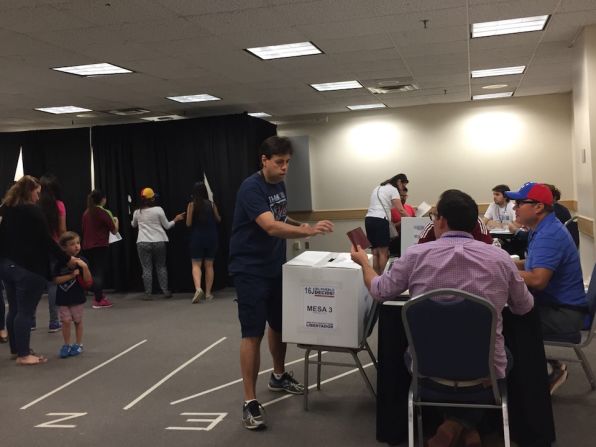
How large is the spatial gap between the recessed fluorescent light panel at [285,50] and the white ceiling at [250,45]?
11cm

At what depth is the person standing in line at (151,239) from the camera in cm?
734

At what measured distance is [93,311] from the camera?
6.61 m

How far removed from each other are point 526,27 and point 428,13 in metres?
1.14

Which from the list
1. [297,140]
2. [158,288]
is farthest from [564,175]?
[158,288]

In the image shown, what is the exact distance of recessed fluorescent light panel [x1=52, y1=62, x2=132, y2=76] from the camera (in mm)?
5121

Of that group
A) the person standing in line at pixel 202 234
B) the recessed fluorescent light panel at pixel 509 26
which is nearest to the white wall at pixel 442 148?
the person standing in line at pixel 202 234

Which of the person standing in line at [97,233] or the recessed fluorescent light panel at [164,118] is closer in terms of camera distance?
the person standing in line at [97,233]

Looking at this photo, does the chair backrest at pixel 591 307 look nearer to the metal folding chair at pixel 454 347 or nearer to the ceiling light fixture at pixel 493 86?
the metal folding chair at pixel 454 347

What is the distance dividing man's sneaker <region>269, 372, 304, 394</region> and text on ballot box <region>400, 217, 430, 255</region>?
1771 millimetres

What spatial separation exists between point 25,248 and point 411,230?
3.10m

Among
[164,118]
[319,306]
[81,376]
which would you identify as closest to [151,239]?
[164,118]

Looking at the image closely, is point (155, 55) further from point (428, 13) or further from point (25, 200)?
point (428, 13)

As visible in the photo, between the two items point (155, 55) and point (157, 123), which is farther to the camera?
point (157, 123)

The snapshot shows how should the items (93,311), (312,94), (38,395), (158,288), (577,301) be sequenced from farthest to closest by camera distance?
(158,288) → (312,94) → (93,311) → (38,395) → (577,301)
